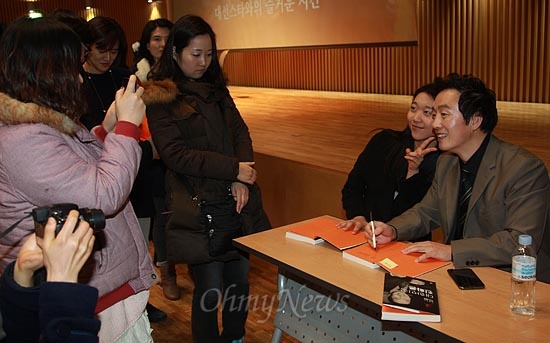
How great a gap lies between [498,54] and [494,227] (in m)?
5.95

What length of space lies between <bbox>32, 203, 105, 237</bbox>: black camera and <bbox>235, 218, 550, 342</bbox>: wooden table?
793mm

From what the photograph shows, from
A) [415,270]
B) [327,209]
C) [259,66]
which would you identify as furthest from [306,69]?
[415,270]

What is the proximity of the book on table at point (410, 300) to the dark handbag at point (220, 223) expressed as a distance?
0.95m

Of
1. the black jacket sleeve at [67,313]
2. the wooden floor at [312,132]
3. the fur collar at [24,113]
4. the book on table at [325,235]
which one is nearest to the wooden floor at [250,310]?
the wooden floor at [312,132]

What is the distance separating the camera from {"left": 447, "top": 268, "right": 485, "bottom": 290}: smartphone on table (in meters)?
1.67

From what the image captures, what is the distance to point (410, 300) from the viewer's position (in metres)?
1.56

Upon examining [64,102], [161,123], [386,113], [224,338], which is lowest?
[224,338]

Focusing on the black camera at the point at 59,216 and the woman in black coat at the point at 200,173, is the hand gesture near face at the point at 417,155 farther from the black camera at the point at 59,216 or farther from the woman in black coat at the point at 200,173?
the black camera at the point at 59,216

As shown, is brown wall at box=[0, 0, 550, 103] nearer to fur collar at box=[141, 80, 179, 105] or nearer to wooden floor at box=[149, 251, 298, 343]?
wooden floor at box=[149, 251, 298, 343]

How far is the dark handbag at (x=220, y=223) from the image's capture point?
248 centimetres

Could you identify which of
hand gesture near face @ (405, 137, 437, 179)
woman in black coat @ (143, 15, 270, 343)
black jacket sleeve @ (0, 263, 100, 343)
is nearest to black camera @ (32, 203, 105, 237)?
black jacket sleeve @ (0, 263, 100, 343)

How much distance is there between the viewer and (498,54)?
24.3 ft

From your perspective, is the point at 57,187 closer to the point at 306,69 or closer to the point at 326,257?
the point at 326,257

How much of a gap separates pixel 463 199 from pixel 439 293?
2.19 feet
